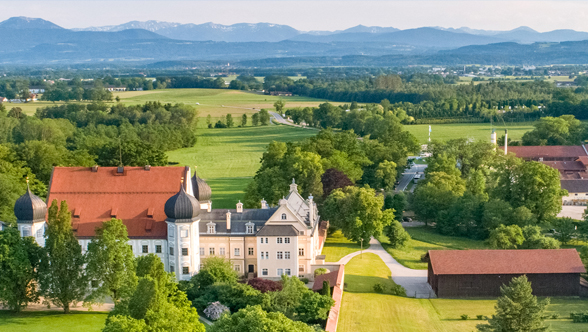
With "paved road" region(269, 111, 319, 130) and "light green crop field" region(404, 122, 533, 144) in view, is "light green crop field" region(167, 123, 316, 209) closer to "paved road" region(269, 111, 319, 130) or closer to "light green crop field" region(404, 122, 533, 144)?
"paved road" region(269, 111, 319, 130)

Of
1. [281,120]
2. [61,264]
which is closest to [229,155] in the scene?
[281,120]

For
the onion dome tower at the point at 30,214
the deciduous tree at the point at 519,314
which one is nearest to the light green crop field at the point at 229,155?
the onion dome tower at the point at 30,214

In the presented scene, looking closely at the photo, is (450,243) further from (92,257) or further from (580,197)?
(92,257)

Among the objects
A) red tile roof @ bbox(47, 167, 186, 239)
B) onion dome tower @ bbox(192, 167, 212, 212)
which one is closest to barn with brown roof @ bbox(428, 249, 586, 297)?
onion dome tower @ bbox(192, 167, 212, 212)

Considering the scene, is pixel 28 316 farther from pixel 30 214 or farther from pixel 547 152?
pixel 547 152

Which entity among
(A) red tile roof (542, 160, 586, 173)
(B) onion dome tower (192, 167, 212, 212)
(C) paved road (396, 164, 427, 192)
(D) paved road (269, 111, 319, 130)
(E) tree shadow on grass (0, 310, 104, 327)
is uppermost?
(B) onion dome tower (192, 167, 212, 212)

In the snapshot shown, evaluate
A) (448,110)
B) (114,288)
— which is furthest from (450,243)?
(448,110)

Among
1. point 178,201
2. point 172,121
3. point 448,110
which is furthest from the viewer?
point 448,110
